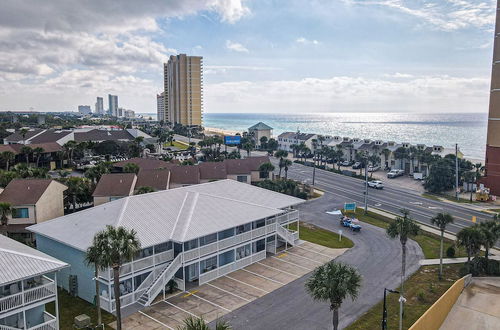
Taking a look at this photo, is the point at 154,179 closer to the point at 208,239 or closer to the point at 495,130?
the point at 208,239

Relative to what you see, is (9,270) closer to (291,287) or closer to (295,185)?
(291,287)

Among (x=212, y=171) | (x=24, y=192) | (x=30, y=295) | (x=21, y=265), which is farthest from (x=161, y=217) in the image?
(x=212, y=171)

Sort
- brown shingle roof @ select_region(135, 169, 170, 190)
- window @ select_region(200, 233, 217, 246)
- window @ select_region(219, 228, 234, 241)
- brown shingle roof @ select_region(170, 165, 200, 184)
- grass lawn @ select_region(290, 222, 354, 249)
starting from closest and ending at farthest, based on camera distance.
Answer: window @ select_region(200, 233, 217, 246) < window @ select_region(219, 228, 234, 241) < grass lawn @ select_region(290, 222, 354, 249) < brown shingle roof @ select_region(135, 169, 170, 190) < brown shingle roof @ select_region(170, 165, 200, 184)

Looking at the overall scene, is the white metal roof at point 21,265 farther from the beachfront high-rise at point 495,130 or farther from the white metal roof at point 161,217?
the beachfront high-rise at point 495,130

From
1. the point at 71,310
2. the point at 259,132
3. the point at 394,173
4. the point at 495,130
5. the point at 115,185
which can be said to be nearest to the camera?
the point at 71,310

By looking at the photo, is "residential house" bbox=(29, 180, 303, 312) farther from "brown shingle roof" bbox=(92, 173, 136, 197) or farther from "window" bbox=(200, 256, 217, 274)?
"brown shingle roof" bbox=(92, 173, 136, 197)

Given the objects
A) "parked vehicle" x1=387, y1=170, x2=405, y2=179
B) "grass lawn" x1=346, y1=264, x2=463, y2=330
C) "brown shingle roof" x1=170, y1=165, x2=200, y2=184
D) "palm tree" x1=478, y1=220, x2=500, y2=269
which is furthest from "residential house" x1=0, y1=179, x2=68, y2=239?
"parked vehicle" x1=387, y1=170, x2=405, y2=179

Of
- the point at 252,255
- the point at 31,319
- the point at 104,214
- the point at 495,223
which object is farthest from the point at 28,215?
the point at 495,223
